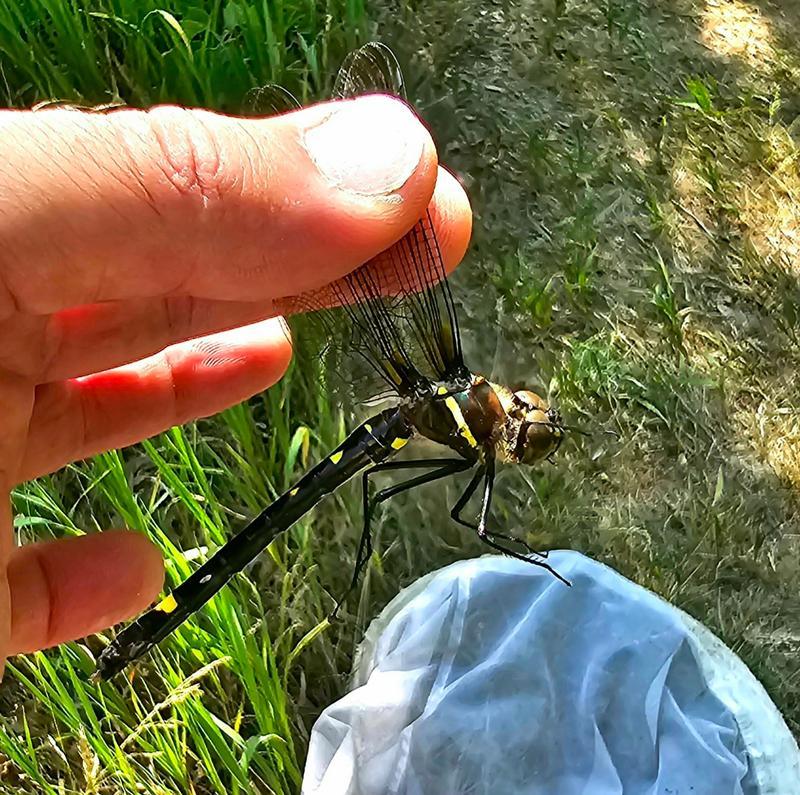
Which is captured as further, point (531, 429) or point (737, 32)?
point (737, 32)

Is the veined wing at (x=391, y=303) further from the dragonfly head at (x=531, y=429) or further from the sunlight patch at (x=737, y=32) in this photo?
the sunlight patch at (x=737, y=32)

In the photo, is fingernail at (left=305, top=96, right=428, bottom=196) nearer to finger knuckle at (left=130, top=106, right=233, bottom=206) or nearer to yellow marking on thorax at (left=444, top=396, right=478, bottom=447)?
finger knuckle at (left=130, top=106, right=233, bottom=206)

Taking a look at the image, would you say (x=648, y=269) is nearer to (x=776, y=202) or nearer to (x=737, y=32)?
(x=776, y=202)

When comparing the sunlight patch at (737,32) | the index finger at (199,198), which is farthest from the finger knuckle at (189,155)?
the sunlight patch at (737,32)

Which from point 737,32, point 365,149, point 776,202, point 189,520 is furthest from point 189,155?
point 737,32

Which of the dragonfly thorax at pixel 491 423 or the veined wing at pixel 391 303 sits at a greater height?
the veined wing at pixel 391 303

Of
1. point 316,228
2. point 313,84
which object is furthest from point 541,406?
point 313,84

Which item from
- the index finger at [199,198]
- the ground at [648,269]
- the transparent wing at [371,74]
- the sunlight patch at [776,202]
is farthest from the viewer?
the sunlight patch at [776,202]
